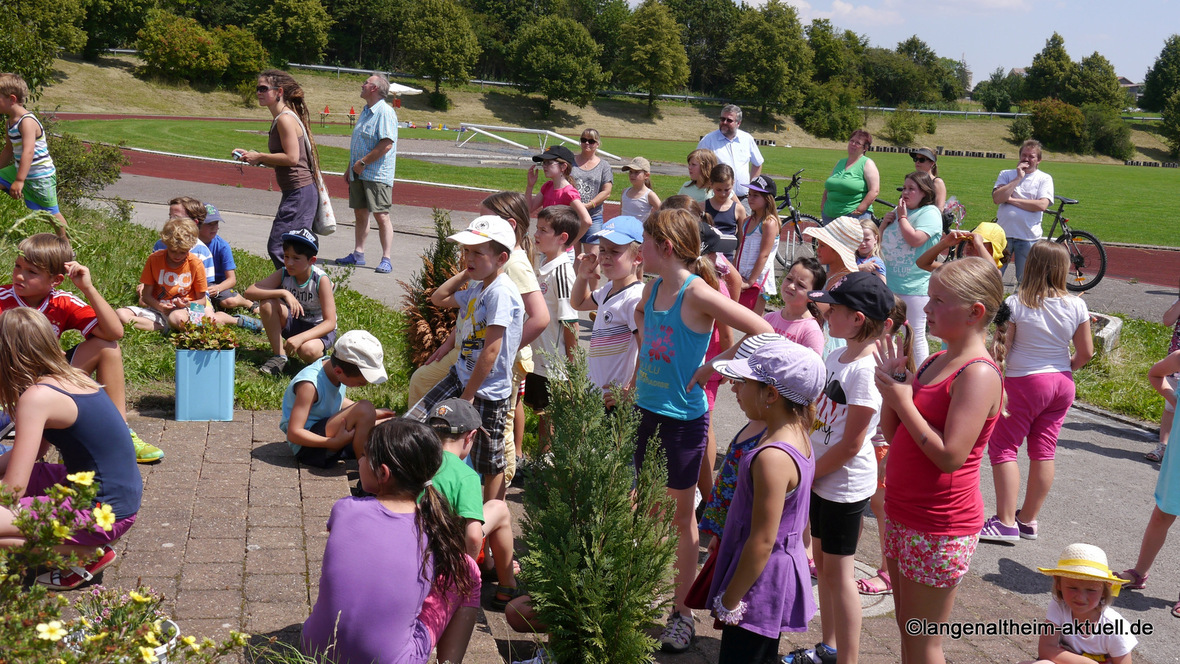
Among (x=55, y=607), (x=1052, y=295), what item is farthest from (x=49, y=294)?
(x=1052, y=295)

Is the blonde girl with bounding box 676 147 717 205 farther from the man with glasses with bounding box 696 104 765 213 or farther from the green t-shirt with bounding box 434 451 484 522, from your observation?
the green t-shirt with bounding box 434 451 484 522

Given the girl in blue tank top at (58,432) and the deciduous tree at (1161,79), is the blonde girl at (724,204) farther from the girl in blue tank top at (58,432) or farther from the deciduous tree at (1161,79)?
the deciduous tree at (1161,79)

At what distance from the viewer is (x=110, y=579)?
4000 mm

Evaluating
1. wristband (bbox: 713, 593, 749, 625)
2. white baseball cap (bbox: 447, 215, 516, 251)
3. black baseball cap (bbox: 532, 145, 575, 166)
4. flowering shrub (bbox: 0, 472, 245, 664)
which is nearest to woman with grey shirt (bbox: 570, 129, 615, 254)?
black baseball cap (bbox: 532, 145, 575, 166)

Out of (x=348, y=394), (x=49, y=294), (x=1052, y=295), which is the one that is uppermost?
(x=1052, y=295)

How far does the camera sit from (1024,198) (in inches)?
428

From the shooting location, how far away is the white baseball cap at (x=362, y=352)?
534 centimetres

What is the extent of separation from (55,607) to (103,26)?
226 ft

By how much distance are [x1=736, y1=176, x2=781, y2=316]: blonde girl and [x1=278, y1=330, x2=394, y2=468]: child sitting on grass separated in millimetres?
3541

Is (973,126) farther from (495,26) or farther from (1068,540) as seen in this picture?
(1068,540)

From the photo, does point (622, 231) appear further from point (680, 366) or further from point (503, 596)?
point (503, 596)

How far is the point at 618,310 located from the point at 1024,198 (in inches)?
308

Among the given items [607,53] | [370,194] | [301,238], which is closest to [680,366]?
[301,238]

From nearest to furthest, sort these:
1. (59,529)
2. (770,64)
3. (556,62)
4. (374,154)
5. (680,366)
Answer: (59,529)
(680,366)
(374,154)
(556,62)
(770,64)
